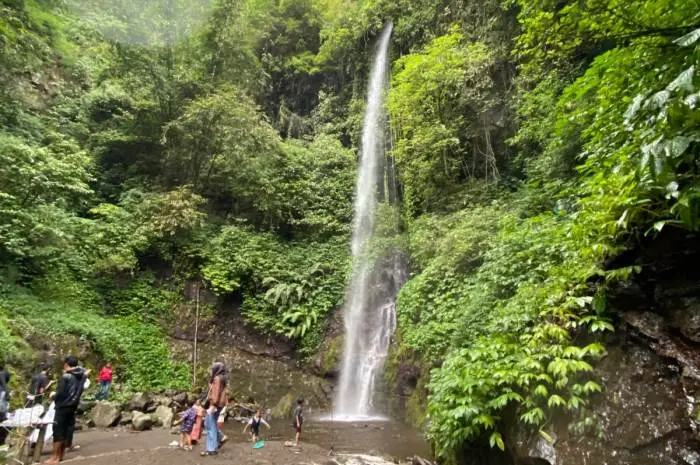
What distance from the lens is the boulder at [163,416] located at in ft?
30.2

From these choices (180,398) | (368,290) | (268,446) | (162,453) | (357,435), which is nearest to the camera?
(162,453)

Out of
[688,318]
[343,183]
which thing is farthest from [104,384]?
[343,183]

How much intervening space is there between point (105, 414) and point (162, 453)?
3.45m

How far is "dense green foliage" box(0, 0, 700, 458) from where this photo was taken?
419 cm

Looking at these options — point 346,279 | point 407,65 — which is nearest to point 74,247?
point 346,279

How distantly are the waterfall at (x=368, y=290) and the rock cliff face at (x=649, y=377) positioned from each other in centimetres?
895

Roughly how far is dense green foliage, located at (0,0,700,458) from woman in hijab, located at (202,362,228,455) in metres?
3.18

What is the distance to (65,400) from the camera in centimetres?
562

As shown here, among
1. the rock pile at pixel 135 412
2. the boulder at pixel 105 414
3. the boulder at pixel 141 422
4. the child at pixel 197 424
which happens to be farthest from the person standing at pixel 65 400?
the boulder at pixel 105 414

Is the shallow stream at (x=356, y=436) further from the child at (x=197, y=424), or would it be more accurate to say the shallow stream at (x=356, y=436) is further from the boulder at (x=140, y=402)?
the boulder at (x=140, y=402)

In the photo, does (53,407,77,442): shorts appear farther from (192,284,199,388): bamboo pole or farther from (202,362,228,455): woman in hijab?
(192,284,199,388): bamboo pole

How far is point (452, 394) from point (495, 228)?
20.9ft

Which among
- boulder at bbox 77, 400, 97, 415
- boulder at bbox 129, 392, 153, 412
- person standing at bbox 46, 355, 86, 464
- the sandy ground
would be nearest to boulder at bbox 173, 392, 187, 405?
boulder at bbox 129, 392, 153, 412

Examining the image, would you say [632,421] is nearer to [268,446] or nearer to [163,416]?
[268,446]
